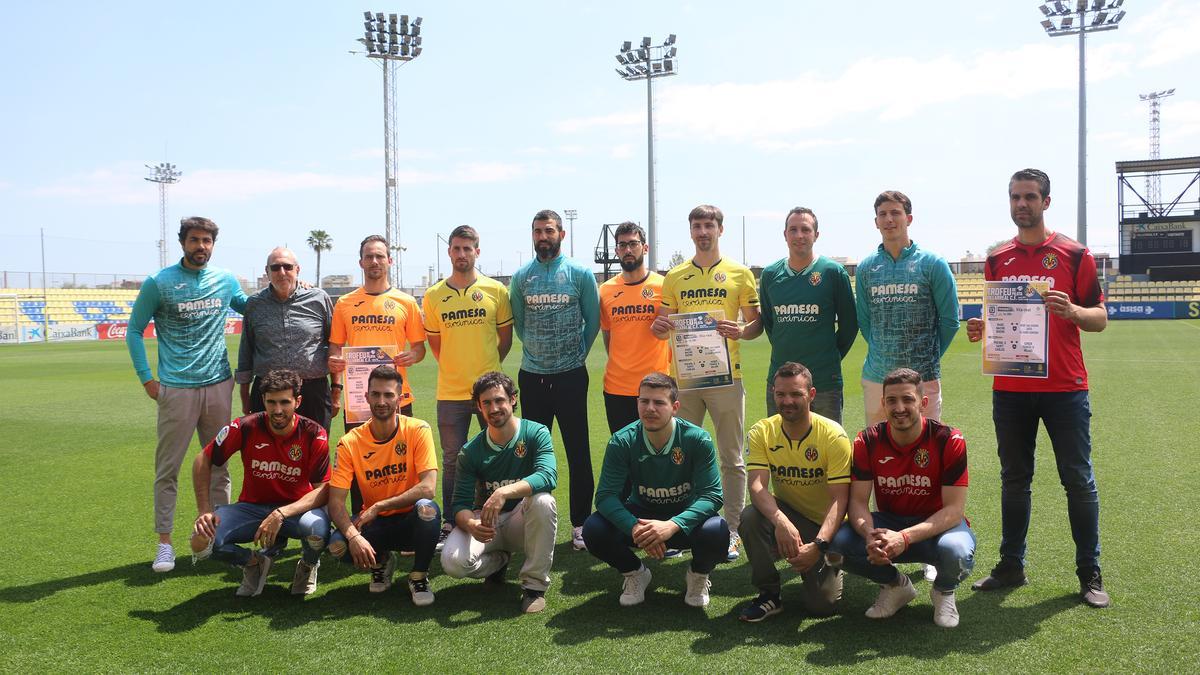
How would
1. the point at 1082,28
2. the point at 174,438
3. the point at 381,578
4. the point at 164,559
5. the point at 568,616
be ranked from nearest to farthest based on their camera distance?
the point at 568,616
the point at 381,578
the point at 164,559
the point at 174,438
the point at 1082,28

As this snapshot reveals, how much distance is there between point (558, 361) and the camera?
544 centimetres

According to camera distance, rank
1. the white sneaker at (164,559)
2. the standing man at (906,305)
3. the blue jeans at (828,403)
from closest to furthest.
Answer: the standing man at (906,305), the white sneaker at (164,559), the blue jeans at (828,403)

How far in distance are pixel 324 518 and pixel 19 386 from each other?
15.2m

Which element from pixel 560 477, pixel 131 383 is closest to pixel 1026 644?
pixel 560 477

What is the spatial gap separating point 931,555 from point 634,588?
1499 millimetres

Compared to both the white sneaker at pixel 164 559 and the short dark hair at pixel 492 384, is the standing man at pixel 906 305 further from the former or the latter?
the white sneaker at pixel 164 559

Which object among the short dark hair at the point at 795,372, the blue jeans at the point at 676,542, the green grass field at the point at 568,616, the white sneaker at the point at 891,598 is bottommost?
the green grass field at the point at 568,616

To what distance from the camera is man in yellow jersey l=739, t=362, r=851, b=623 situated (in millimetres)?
4031

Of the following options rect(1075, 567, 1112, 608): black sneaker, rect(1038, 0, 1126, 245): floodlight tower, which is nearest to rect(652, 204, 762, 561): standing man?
rect(1075, 567, 1112, 608): black sneaker

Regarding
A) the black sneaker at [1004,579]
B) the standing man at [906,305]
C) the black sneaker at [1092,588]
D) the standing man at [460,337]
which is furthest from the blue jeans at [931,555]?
the standing man at [460,337]

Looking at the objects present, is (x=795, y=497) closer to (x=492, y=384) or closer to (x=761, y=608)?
(x=761, y=608)

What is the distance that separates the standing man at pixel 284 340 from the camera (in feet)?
17.4

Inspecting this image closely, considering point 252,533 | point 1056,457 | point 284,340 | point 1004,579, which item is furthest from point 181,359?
point 1056,457

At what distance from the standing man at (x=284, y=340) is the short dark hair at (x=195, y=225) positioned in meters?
0.40
